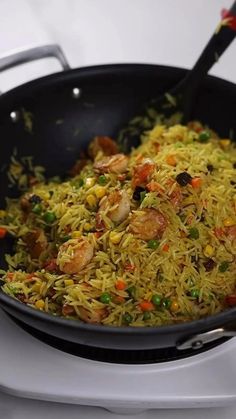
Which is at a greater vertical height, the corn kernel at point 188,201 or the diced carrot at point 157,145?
the diced carrot at point 157,145

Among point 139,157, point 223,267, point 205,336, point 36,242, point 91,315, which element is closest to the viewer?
point 205,336

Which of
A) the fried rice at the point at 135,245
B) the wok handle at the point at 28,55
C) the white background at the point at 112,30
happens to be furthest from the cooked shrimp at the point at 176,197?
the white background at the point at 112,30

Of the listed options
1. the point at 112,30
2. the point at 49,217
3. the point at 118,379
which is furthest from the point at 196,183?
the point at 112,30

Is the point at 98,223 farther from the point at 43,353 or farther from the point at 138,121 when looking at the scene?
the point at 138,121

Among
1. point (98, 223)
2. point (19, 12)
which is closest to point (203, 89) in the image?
point (98, 223)

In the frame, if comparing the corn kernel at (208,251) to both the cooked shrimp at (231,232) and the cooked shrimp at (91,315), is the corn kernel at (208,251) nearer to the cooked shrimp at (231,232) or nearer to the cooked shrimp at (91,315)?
the cooked shrimp at (231,232)

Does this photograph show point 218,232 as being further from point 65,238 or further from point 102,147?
point 102,147
